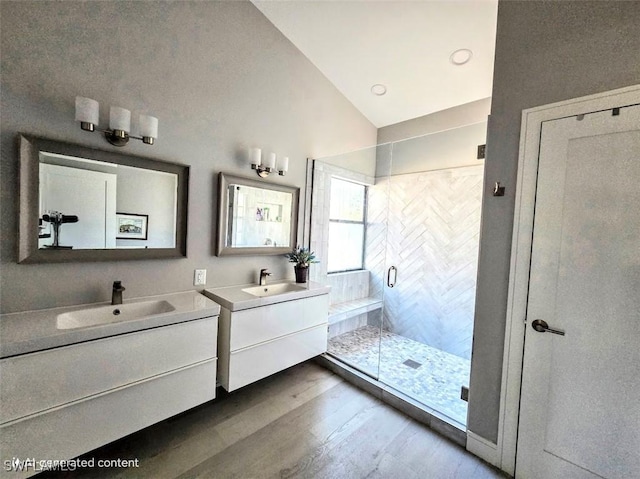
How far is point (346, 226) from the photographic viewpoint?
364 centimetres

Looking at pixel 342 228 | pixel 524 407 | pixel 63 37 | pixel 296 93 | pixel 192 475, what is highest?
pixel 296 93

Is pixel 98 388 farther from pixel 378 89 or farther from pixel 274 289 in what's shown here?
pixel 378 89

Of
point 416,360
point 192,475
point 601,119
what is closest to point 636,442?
point 601,119

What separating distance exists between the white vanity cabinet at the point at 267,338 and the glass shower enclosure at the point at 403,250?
22.3 inches

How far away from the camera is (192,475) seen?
154cm

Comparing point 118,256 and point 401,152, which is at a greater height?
point 401,152

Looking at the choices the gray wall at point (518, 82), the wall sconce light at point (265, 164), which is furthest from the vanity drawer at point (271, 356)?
the wall sconce light at point (265, 164)

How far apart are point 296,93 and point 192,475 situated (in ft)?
10.6

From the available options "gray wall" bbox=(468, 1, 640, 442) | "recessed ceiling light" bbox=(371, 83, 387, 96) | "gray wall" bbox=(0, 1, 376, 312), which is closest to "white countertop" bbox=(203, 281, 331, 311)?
"gray wall" bbox=(0, 1, 376, 312)

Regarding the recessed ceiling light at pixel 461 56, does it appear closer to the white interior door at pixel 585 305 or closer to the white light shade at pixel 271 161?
the white interior door at pixel 585 305

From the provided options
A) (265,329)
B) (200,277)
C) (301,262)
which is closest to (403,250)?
(301,262)

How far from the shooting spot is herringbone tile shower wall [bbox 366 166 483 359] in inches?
122

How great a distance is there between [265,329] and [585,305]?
2.02 m

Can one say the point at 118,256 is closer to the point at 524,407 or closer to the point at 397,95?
the point at 524,407
